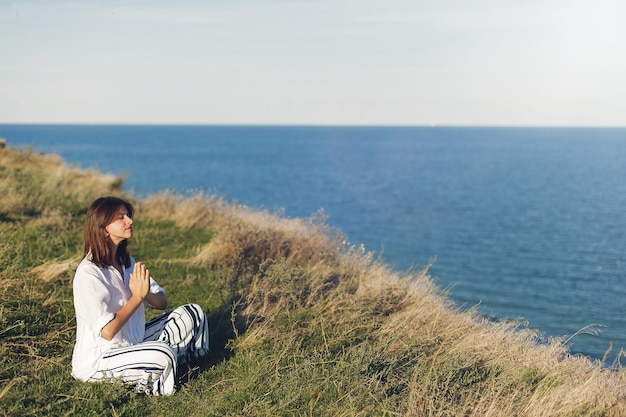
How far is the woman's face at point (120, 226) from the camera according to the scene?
17.0 ft

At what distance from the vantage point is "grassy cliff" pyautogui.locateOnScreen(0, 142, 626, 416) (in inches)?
203

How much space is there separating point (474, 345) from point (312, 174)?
187ft

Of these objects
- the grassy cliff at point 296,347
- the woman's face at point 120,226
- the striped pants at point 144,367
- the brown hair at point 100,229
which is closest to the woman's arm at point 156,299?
the striped pants at point 144,367

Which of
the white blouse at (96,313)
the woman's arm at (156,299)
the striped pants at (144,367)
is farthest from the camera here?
the woman's arm at (156,299)

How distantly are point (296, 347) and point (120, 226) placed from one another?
2.29 meters

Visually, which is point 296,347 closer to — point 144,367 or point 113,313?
point 144,367

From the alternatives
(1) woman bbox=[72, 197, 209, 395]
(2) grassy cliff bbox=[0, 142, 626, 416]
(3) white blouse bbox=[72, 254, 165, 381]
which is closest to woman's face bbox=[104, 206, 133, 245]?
(1) woman bbox=[72, 197, 209, 395]

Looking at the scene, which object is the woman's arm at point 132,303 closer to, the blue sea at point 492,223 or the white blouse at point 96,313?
the white blouse at point 96,313

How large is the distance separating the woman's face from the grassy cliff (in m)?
1.31

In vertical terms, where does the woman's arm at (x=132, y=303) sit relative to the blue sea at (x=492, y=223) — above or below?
above

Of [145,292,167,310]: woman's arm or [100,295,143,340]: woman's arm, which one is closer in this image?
[100,295,143,340]: woman's arm

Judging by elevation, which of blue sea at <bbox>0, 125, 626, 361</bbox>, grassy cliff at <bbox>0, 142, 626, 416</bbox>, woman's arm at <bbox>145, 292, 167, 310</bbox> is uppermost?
woman's arm at <bbox>145, 292, 167, 310</bbox>

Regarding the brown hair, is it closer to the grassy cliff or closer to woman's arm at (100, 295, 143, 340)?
woman's arm at (100, 295, 143, 340)

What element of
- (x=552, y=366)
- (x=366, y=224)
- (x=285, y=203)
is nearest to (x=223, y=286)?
(x=552, y=366)
